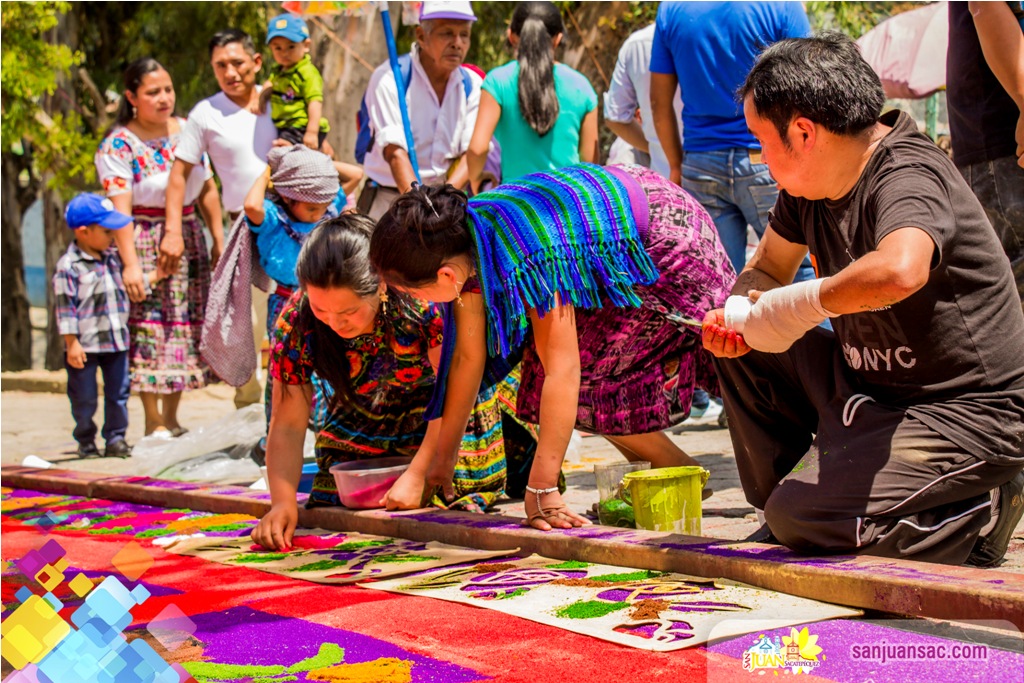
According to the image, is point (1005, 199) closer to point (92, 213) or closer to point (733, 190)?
point (733, 190)

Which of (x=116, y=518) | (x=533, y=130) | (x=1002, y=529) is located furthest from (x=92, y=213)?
(x=1002, y=529)

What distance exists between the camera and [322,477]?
154 inches

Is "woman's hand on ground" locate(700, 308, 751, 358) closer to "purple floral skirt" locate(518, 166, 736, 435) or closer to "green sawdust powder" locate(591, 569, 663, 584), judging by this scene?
"green sawdust powder" locate(591, 569, 663, 584)

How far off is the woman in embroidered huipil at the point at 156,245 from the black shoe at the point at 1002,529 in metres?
4.42

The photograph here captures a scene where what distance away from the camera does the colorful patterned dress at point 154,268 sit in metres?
6.10

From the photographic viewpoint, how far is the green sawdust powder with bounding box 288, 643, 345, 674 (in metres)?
2.17

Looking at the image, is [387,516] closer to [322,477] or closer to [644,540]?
[322,477]

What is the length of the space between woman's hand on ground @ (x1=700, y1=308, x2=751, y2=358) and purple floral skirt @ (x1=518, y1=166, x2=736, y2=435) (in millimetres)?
690

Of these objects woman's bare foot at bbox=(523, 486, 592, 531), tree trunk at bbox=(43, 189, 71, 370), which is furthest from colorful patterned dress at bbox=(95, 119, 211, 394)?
tree trunk at bbox=(43, 189, 71, 370)

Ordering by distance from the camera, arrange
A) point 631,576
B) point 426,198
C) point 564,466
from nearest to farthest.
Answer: point 631,576 < point 426,198 < point 564,466

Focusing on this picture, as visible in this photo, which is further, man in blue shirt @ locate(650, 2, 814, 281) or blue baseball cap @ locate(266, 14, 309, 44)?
blue baseball cap @ locate(266, 14, 309, 44)

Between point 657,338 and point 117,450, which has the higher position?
point 657,338

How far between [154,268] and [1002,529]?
15.6ft

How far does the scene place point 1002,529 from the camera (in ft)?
8.54
